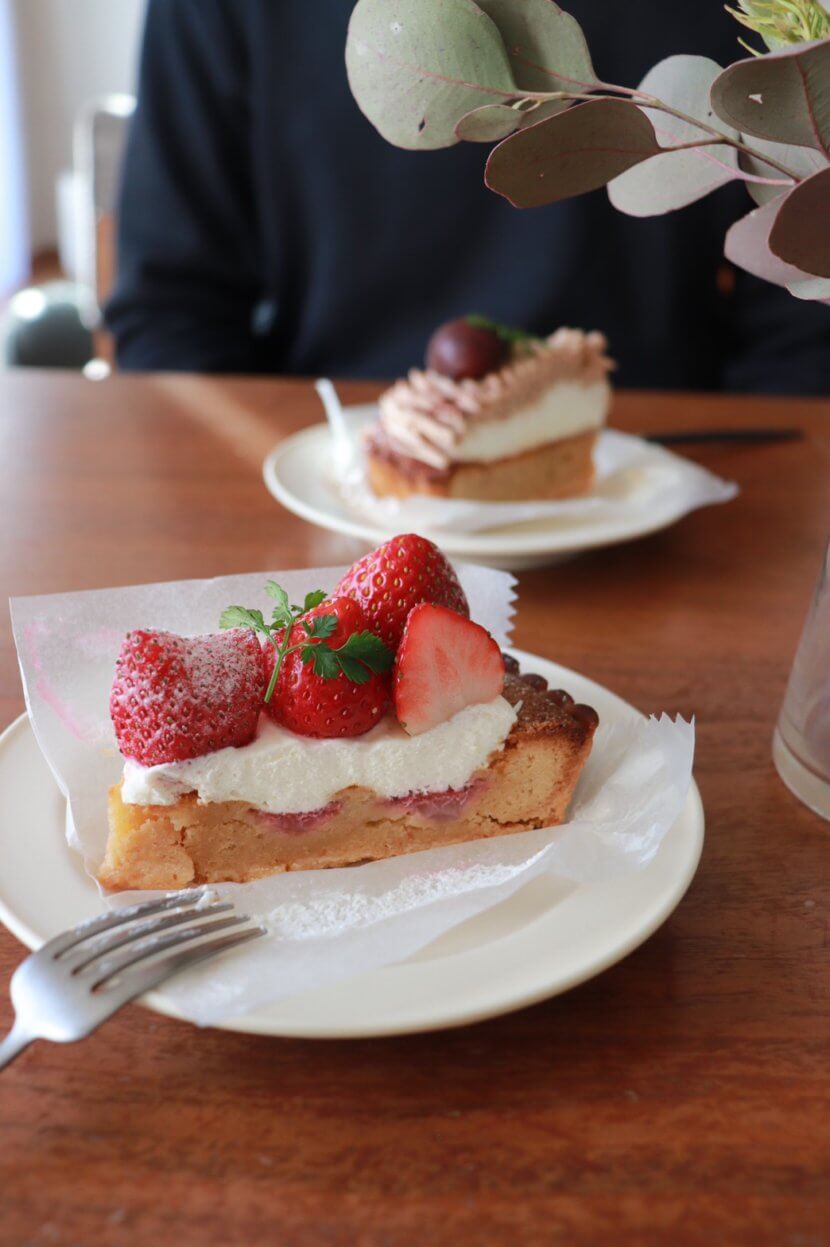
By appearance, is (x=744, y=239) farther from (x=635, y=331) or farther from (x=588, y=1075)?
(x=635, y=331)

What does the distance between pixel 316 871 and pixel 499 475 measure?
2.94ft

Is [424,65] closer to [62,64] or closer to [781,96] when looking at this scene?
[781,96]

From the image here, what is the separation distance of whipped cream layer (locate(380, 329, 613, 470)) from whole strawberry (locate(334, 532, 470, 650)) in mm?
664

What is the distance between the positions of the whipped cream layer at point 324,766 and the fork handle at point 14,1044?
19cm

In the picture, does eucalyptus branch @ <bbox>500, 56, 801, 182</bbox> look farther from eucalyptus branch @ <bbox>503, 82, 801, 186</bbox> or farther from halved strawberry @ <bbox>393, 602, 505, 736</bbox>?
halved strawberry @ <bbox>393, 602, 505, 736</bbox>

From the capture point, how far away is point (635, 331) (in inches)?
93.4

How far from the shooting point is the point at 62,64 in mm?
6211

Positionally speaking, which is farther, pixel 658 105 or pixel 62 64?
pixel 62 64

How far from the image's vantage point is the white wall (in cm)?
606

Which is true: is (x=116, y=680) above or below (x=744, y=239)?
below

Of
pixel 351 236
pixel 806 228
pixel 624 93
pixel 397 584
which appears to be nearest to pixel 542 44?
pixel 624 93

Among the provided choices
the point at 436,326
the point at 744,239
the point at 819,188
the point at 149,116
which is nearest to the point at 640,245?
the point at 436,326

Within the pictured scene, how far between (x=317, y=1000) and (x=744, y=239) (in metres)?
0.54

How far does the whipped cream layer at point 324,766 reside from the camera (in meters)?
0.78
